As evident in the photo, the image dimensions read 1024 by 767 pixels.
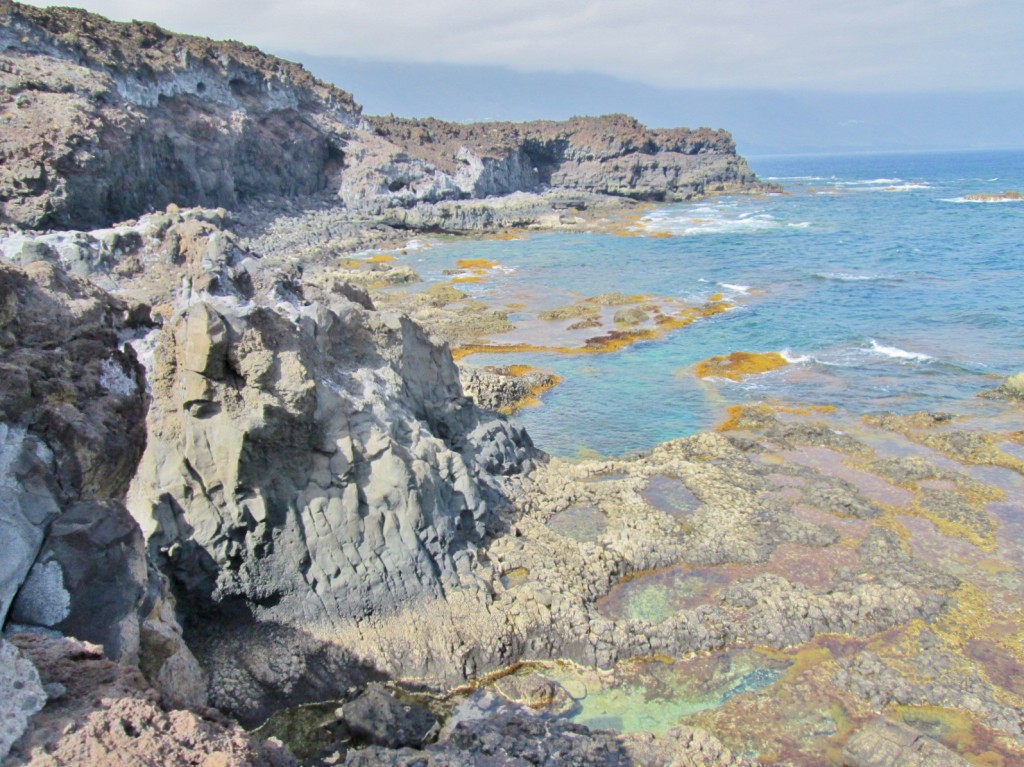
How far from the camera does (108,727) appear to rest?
6039mm

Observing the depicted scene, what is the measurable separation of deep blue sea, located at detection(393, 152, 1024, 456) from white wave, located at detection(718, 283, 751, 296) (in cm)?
7

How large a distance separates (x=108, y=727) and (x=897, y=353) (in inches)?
1464

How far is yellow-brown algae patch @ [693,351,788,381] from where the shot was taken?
110 feet

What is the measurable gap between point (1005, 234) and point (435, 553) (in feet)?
258


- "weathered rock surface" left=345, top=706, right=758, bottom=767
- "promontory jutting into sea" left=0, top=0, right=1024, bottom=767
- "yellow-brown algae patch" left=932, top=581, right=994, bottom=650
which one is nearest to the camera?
"promontory jutting into sea" left=0, top=0, right=1024, bottom=767

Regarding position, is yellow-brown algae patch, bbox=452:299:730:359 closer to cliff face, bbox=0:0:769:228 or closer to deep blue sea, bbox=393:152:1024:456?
deep blue sea, bbox=393:152:1024:456

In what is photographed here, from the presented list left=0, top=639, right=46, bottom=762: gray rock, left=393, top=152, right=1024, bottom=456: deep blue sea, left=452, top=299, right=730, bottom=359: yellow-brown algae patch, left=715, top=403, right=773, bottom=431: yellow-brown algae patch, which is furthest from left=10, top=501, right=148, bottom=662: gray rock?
left=452, top=299, right=730, bottom=359: yellow-brown algae patch

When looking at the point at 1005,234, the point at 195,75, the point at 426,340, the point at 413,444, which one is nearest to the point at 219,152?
the point at 195,75

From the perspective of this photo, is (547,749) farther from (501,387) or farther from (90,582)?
(501,387)

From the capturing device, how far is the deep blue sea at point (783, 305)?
97.3 feet

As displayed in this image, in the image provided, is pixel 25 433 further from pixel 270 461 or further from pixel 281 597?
pixel 281 597

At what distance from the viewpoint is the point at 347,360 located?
1758 cm

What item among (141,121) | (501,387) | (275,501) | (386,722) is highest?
(141,121)

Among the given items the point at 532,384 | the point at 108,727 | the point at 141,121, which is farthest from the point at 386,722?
the point at 141,121
